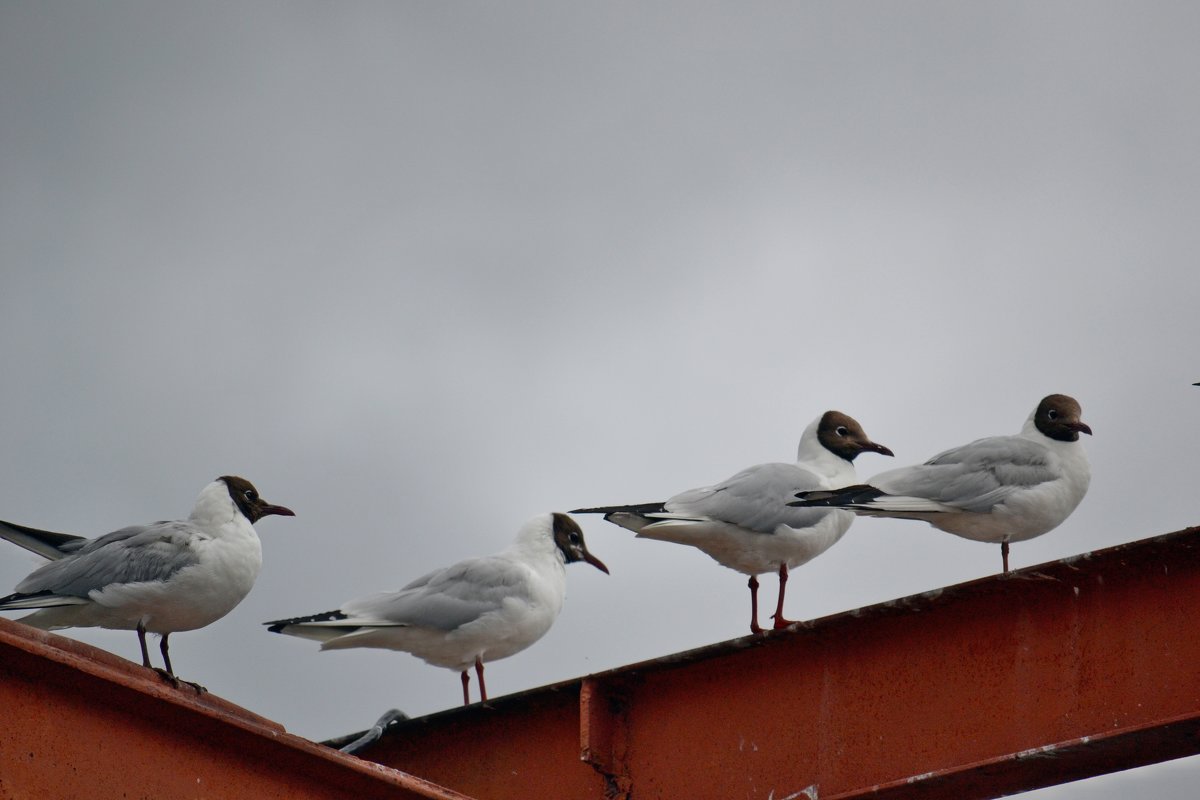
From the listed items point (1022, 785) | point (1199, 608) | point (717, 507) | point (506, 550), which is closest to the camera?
point (1199, 608)

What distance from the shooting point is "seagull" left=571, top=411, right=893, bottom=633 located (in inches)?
396

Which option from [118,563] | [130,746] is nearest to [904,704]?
[130,746]

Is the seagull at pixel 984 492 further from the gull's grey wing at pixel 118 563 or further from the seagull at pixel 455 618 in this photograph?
the gull's grey wing at pixel 118 563

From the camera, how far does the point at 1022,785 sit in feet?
20.9

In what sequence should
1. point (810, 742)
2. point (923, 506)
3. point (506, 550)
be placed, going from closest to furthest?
point (810, 742) → point (923, 506) → point (506, 550)

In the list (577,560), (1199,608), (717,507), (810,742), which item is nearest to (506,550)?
(577,560)

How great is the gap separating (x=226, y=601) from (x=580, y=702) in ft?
7.25

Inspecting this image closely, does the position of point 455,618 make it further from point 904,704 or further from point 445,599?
point 904,704

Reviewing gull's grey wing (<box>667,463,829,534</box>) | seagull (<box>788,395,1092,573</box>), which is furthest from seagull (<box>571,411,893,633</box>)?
seagull (<box>788,395,1092,573</box>)

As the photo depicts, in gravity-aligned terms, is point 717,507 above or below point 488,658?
above

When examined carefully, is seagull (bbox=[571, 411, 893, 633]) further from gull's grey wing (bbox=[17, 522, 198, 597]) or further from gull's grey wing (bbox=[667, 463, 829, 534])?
gull's grey wing (bbox=[17, 522, 198, 597])

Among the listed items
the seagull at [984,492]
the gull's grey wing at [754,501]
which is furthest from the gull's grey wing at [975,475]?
the gull's grey wing at [754,501]

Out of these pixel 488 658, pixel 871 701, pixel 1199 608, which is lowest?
pixel 488 658

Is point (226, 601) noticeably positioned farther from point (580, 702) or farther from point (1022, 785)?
point (1022, 785)
